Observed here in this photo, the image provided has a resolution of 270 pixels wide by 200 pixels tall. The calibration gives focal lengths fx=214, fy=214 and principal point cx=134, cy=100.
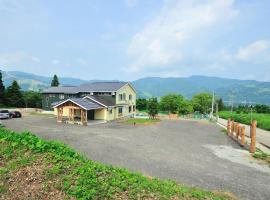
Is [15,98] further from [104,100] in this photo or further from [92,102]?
[92,102]

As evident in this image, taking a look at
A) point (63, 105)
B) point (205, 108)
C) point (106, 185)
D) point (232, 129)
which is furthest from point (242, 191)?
point (205, 108)

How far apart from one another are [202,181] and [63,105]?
25.9 m

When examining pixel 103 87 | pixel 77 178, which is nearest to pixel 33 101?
pixel 103 87

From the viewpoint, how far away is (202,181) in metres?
9.64

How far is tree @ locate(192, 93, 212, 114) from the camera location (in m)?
72.6

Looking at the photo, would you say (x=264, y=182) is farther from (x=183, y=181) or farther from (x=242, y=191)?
(x=183, y=181)

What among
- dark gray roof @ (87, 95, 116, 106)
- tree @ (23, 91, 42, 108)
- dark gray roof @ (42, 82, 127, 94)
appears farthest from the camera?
tree @ (23, 91, 42, 108)

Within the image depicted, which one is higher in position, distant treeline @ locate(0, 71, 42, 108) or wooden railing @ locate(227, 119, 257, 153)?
distant treeline @ locate(0, 71, 42, 108)

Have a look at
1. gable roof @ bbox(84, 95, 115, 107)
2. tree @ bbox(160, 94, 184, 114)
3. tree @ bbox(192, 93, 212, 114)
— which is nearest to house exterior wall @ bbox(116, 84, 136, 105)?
gable roof @ bbox(84, 95, 115, 107)

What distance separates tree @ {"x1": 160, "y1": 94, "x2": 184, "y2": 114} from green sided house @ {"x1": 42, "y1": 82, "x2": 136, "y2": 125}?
17.8 meters

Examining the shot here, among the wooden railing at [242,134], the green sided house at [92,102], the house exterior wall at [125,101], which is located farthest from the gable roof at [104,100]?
the wooden railing at [242,134]

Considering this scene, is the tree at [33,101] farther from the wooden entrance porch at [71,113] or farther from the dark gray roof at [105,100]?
the wooden entrance porch at [71,113]

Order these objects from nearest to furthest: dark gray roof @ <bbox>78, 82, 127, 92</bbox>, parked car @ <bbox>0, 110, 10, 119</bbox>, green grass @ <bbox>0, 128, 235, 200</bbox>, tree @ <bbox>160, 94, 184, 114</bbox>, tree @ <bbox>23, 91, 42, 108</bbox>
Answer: green grass @ <bbox>0, 128, 235, 200</bbox> < parked car @ <bbox>0, 110, 10, 119</bbox> < dark gray roof @ <bbox>78, 82, 127, 92</bbox> < tree @ <bbox>23, 91, 42, 108</bbox> < tree @ <bbox>160, 94, 184, 114</bbox>

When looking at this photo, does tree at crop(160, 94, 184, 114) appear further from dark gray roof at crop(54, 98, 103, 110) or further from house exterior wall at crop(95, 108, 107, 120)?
dark gray roof at crop(54, 98, 103, 110)
